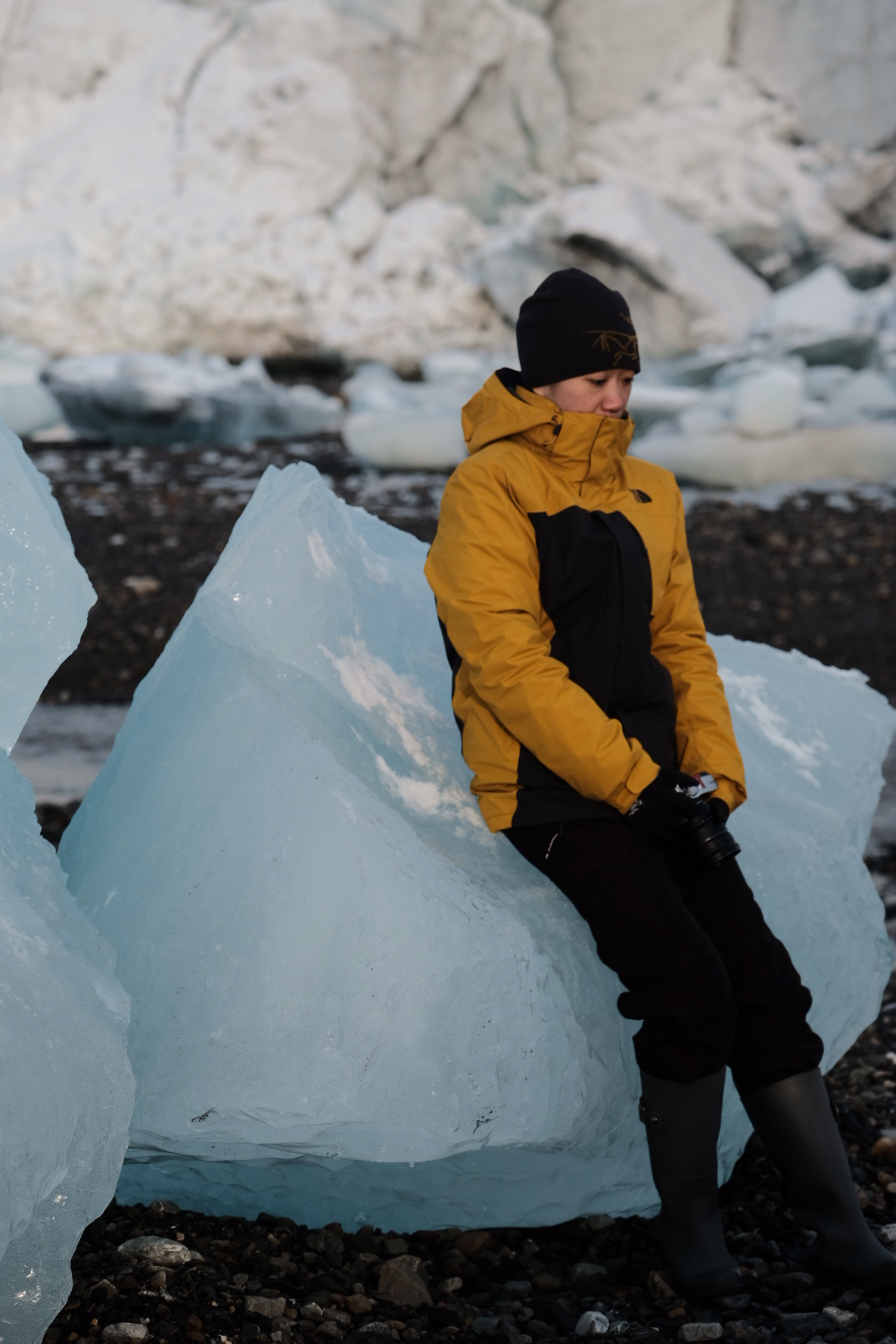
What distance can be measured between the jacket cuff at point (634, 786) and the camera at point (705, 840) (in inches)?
3.0

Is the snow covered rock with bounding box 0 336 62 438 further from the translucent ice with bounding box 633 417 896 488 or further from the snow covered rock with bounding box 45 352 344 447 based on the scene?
the translucent ice with bounding box 633 417 896 488

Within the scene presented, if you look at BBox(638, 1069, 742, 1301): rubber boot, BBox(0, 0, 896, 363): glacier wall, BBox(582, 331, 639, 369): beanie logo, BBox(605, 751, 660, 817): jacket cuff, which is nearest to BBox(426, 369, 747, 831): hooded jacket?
BBox(605, 751, 660, 817): jacket cuff

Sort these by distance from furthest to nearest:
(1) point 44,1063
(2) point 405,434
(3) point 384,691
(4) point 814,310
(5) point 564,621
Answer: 1. (4) point 814,310
2. (2) point 405,434
3. (3) point 384,691
4. (5) point 564,621
5. (1) point 44,1063

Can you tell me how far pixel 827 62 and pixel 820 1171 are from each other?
23.5 metres

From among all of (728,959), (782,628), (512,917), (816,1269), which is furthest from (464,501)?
(782,628)

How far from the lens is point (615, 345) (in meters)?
2.14

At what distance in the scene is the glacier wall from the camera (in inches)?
754

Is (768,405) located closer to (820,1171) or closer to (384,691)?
(384,691)

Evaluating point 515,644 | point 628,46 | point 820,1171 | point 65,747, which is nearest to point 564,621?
point 515,644

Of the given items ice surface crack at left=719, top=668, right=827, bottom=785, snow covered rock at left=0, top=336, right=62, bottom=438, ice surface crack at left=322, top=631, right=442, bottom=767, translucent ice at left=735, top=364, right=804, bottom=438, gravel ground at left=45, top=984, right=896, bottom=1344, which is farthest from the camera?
snow covered rock at left=0, top=336, right=62, bottom=438

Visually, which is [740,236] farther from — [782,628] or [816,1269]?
[816,1269]

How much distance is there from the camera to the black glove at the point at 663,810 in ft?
6.38

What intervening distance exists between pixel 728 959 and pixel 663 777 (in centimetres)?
31

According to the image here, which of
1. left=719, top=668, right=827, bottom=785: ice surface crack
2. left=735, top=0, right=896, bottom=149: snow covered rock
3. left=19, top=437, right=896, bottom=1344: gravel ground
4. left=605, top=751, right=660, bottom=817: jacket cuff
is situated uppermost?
left=735, top=0, right=896, bottom=149: snow covered rock
